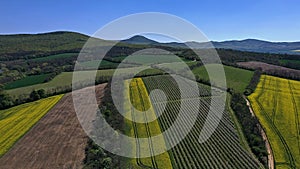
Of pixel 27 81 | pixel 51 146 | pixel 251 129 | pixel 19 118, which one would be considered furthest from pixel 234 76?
pixel 27 81

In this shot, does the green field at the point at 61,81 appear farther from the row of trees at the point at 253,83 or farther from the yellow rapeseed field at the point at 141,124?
the row of trees at the point at 253,83

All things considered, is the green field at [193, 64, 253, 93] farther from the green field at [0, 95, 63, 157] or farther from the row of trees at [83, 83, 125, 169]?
the green field at [0, 95, 63, 157]

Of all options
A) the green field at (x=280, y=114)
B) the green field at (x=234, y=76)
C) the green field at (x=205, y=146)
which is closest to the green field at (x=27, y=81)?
the green field at (x=205, y=146)

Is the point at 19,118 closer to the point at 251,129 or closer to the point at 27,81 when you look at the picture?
the point at 27,81

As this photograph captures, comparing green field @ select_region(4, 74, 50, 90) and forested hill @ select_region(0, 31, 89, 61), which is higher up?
forested hill @ select_region(0, 31, 89, 61)

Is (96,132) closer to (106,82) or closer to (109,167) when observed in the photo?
(109,167)

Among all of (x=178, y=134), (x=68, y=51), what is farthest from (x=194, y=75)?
(x=68, y=51)

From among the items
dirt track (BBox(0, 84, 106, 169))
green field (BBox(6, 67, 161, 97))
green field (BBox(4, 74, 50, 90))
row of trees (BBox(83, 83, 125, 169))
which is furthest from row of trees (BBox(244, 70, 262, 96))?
green field (BBox(4, 74, 50, 90))
